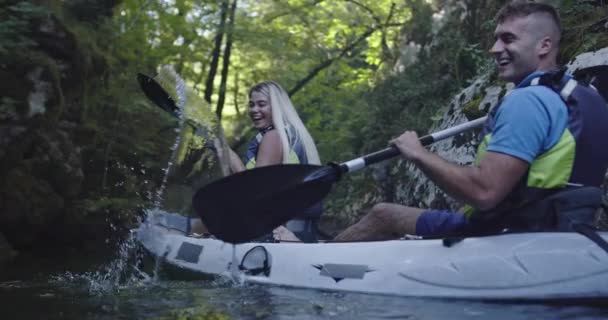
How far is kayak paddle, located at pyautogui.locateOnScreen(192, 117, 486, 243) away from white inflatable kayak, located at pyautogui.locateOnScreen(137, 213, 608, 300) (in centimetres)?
31

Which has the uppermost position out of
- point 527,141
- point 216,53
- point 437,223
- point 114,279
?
point 216,53

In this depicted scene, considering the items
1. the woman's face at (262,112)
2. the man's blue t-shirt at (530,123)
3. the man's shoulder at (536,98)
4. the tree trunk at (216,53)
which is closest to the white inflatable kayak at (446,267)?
the man's blue t-shirt at (530,123)

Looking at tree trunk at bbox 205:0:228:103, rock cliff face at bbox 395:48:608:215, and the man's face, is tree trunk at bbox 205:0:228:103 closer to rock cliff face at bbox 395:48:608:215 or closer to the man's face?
rock cliff face at bbox 395:48:608:215

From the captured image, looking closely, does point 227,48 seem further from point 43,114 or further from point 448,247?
point 448,247

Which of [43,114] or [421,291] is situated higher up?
[43,114]

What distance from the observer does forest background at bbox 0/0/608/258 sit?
7.49 m

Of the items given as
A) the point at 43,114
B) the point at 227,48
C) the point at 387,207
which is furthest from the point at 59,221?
the point at 387,207

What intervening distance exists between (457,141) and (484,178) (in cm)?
438

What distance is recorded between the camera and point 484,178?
3.13 meters

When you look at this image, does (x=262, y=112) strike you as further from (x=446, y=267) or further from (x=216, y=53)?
(x=216, y=53)

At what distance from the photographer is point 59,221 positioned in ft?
28.9

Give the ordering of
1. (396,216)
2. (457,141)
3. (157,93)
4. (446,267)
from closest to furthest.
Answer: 1. (446,267)
2. (396,216)
3. (157,93)
4. (457,141)

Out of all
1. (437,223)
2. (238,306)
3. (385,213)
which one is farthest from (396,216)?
(238,306)

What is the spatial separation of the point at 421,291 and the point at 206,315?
3.66 feet
